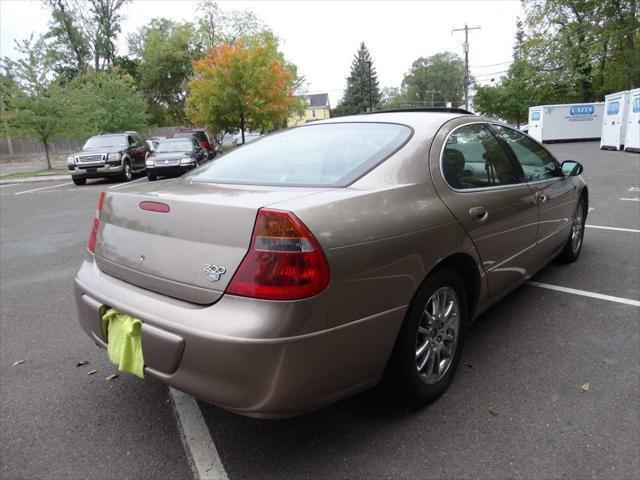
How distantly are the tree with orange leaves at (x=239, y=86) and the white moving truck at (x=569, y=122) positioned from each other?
50.8 feet

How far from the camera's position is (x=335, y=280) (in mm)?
1949

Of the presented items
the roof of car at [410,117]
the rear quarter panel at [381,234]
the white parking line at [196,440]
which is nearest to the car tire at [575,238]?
the roof of car at [410,117]

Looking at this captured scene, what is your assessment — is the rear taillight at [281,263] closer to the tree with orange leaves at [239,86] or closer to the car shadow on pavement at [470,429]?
the car shadow on pavement at [470,429]

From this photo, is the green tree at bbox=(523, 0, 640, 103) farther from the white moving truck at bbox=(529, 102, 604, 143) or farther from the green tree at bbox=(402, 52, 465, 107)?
the green tree at bbox=(402, 52, 465, 107)

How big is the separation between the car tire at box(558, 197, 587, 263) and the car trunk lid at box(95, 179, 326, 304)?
361cm

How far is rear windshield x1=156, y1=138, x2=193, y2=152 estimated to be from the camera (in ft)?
56.2

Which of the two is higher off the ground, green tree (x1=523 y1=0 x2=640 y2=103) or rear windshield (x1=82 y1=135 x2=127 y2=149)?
green tree (x1=523 y1=0 x2=640 y2=103)

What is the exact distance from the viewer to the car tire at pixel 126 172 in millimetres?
16859

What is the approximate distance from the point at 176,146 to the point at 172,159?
1228mm

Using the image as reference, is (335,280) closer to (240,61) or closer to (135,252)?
(135,252)

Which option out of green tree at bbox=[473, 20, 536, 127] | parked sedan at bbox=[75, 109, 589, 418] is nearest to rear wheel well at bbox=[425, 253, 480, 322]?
parked sedan at bbox=[75, 109, 589, 418]

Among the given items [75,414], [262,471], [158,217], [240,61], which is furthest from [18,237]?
[240,61]

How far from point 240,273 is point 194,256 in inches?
10.8

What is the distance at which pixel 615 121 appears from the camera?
20500 millimetres
